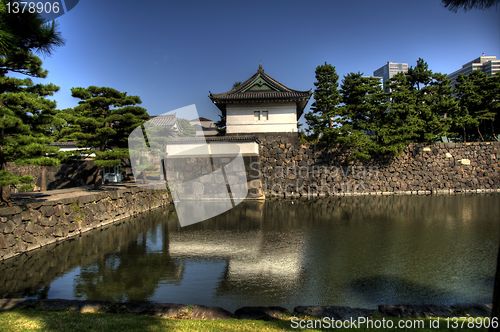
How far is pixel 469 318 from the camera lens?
385 cm

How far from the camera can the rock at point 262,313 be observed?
4227mm

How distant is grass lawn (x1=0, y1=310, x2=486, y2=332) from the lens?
3.67 meters

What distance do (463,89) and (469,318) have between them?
74.8ft

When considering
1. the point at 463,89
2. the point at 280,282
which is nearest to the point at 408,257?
the point at 280,282

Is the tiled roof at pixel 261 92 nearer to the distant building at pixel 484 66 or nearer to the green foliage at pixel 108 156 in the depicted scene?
the green foliage at pixel 108 156

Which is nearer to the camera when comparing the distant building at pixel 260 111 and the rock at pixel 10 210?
the rock at pixel 10 210

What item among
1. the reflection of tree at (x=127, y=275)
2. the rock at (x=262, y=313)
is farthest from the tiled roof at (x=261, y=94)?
the rock at (x=262, y=313)

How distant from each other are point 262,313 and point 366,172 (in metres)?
18.4

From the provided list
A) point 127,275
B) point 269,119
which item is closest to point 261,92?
point 269,119

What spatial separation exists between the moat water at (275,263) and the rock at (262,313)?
0.75 metres

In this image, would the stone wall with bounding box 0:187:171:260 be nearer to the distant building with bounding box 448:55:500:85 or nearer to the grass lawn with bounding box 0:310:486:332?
the grass lawn with bounding box 0:310:486:332

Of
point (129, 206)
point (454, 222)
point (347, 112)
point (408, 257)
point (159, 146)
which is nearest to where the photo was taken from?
point (408, 257)

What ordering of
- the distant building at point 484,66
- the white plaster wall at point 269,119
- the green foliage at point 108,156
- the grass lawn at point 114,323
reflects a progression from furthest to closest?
the distant building at point 484,66 → the white plaster wall at point 269,119 → the green foliage at point 108,156 → the grass lawn at point 114,323

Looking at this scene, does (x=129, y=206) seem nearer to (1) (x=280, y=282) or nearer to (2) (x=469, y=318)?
(1) (x=280, y=282)
